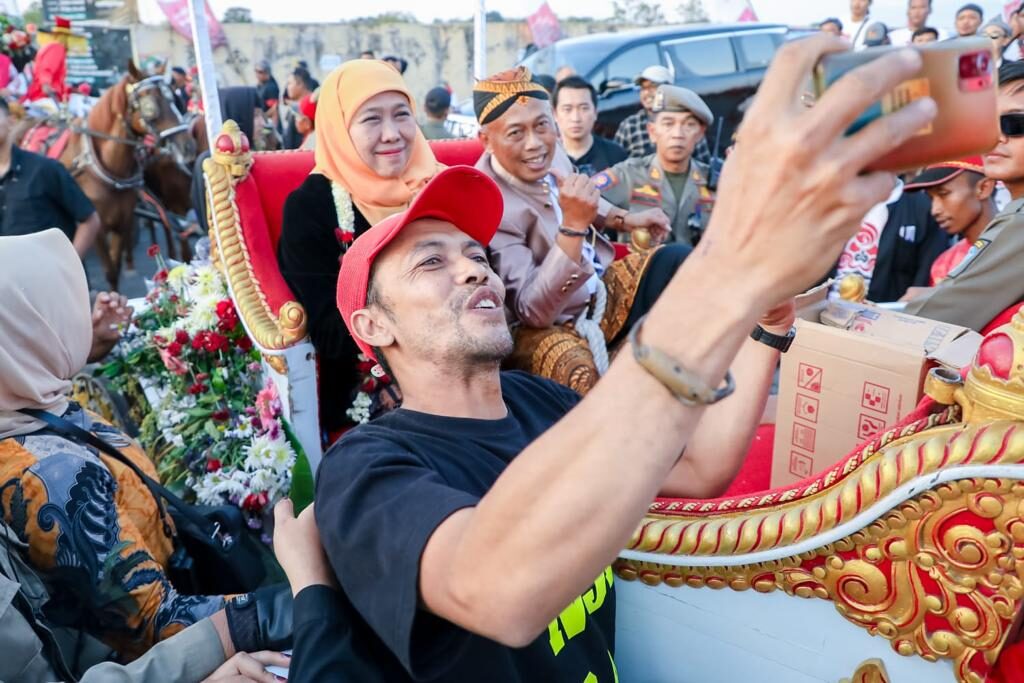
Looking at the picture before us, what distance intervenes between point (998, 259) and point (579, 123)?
324cm

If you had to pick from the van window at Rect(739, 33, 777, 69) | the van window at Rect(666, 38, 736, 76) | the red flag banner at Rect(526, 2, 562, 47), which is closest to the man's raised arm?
the van window at Rect(666, 38, 736, 76)

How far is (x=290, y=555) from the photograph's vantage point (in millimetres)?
1065

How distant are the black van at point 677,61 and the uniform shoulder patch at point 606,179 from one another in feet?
13.5

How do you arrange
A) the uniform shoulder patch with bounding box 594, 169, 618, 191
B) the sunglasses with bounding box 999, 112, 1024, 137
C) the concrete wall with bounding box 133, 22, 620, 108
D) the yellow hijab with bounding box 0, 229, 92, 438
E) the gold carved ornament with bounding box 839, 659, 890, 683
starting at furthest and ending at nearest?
the concrete wall with bounding box 133, 22, 620, 108 → the uniform shoulder patch with bounding box 594, 169, 618, 191 → the sunglasses with bounding box 999, 112, 1024, 137 → the yellow hijab with bounding box 0, 229, 92, 438 → the gold carved ornament with bounding box 839, 659, 890, 683

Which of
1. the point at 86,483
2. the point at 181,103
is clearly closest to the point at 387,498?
the point at 86,483

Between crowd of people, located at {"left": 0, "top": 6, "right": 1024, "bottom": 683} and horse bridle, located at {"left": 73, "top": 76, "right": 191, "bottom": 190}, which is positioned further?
horse bridle, located at {"left": 73, "top": 76, "right": 191, "bottom": 190}

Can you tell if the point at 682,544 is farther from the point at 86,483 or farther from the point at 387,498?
the point at 86,483

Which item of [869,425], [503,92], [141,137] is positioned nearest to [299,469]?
[503,92]

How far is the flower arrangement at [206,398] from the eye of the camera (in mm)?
2646

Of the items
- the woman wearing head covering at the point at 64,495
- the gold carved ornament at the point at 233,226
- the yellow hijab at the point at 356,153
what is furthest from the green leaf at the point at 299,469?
the woman wearing head covering at the point at 64,495

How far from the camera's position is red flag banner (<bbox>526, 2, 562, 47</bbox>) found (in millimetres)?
10859

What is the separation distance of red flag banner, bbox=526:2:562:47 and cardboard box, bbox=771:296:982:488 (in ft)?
32.0

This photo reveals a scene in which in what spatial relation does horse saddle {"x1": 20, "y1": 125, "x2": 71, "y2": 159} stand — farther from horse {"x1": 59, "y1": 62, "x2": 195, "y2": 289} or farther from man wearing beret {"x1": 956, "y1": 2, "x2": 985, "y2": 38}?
man wearing beret {"x1": 956, "y1": 2, "x2": 985, "y2": 38}

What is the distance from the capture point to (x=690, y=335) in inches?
24.0
